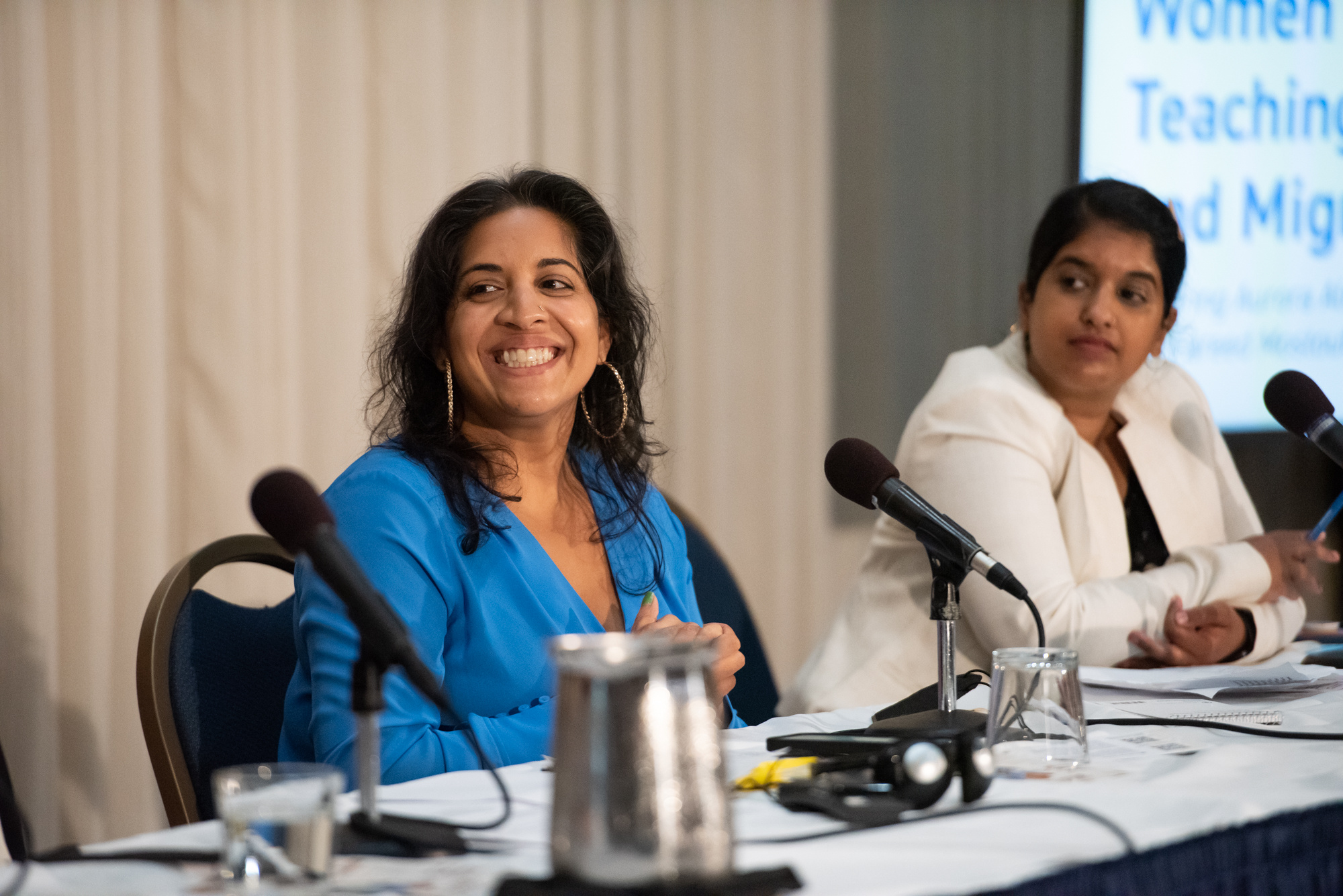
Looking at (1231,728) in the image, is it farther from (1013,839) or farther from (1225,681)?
(1013,839)

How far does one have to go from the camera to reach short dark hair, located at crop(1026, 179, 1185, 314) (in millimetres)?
2359

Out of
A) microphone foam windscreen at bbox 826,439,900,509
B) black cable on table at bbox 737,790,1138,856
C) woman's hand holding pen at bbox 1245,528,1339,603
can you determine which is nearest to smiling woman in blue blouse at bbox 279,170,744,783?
microphone foam windscreen at bbox 826,439,900,509

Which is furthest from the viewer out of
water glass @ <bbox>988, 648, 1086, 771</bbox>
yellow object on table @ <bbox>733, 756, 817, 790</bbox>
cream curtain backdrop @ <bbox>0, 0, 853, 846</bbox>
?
cream curtain backdrop @ <bbox>0, 0, 853, 846</bbox>

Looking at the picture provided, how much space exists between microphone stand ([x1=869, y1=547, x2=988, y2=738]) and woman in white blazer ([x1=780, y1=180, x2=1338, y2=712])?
656mm

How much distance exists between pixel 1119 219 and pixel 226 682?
172 centimetres

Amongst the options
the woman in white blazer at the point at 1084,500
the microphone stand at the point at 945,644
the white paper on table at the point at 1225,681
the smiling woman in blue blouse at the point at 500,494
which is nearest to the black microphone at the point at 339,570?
the smiling woman in blue blouse at the point at 500,494

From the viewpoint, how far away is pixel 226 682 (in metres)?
1.66

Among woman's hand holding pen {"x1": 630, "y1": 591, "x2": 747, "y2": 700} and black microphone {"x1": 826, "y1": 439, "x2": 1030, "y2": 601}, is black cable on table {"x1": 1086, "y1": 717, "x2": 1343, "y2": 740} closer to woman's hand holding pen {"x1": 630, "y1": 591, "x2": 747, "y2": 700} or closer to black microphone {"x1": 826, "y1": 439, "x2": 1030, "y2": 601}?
black microphone {"x1": 826, "y1": 439, "x2": 1030, "y2": 601}

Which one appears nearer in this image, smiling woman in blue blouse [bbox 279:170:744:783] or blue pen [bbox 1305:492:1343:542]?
smiling woman in blue blouse [bbox 279:170:744:783]

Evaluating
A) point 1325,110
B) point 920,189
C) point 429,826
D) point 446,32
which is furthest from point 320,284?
point 1325,110

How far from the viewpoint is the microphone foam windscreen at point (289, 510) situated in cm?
Answer: 96

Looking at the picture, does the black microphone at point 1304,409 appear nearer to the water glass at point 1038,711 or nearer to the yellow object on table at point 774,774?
the water glass at point 1038,711

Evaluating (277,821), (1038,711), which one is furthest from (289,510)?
(1038,711)

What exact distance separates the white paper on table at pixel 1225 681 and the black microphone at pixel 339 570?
1044 millimetres
